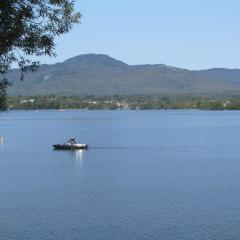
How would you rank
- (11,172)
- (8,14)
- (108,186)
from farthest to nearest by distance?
(11,172) → (108,186) → (8,14)

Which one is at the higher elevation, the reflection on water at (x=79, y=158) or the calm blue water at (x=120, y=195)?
the calm blue water at (x=120, y=195)

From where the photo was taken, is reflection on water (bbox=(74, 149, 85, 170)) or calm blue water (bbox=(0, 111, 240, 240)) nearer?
calm blue water (bbox=(0, 111, 240, 240))

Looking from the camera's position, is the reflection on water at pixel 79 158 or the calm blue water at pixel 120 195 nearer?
the calm blue water at pixel 120 195

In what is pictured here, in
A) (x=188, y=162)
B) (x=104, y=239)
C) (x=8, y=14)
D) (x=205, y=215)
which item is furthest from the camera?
(x=188, y=162)

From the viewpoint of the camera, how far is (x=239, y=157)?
10612 centimetres

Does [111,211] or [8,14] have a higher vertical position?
[8,14]

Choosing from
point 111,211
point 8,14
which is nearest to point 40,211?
point 111,211

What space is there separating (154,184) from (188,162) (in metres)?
27.8

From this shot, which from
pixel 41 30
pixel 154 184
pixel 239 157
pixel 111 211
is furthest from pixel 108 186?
pixel 41 30

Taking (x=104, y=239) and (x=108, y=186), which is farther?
(x=108, y=186)

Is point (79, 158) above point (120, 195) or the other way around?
the other way around

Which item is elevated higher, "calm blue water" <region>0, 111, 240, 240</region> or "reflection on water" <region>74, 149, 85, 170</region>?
"calm blue water" <region>0, 111, 240, 240</region>

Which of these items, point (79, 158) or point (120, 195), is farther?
point (79, 158)

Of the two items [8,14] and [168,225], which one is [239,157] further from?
[8,14]
